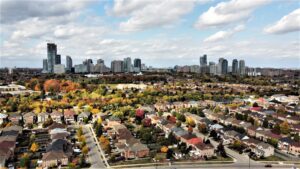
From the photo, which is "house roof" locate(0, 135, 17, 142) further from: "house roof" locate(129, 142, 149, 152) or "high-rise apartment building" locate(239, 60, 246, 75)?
"high-rise apartment building" locate(239, 60, 246, 75)

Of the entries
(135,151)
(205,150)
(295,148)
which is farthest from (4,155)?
(295,148)

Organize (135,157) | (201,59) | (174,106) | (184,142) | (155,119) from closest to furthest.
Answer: (135,157)
(184,142)
(155,119)
(174,106)
(201,59)

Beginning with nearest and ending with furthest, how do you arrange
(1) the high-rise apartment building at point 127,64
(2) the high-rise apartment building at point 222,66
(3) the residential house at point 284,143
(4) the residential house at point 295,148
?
(4) the residential house at point 295,148
(3) the residential house at point 284,143
(2) the high-rise apartment building at point 222,66
(1) the high-rise apartment building at point 127,64

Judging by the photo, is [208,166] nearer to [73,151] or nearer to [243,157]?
[243,157]

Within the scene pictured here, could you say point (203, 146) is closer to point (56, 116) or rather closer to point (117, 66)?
point (56, 116)

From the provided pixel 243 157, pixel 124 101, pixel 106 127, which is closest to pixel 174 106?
pixel 124 101

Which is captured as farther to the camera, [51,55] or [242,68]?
[242,68]

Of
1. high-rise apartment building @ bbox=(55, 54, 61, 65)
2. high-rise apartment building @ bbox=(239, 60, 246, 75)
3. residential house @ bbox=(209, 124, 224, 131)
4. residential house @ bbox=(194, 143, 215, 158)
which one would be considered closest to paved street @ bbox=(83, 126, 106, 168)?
residential house @ bbox=(194, 143, 215, 158)

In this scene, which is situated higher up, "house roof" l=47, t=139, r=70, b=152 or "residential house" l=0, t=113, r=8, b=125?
"residential house" l=0, t=113, r=8, b=125

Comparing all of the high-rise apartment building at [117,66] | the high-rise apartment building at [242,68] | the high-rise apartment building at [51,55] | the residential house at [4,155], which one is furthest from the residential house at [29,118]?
the high-rise apartment building at [242,68]

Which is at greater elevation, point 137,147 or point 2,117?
point 2,117

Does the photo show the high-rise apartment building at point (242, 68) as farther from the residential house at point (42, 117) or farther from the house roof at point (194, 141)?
the house roof at point (194, 141)
